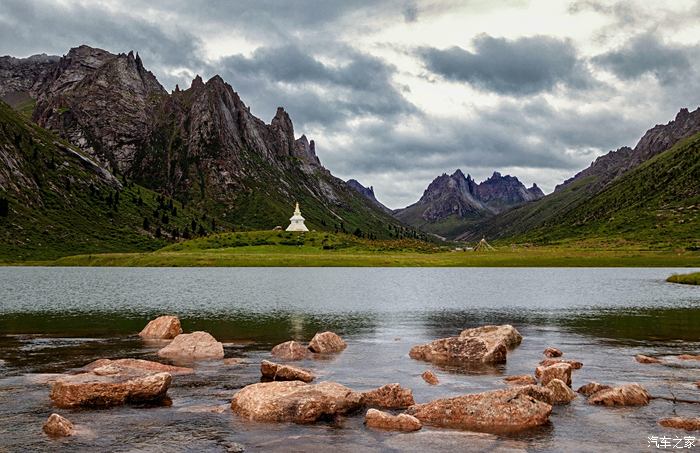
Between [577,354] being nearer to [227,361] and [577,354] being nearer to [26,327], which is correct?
[227,361]

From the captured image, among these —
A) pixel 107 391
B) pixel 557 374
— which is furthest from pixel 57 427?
pixel 557 374

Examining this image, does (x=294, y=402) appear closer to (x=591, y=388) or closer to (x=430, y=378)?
(x=430, y=378)

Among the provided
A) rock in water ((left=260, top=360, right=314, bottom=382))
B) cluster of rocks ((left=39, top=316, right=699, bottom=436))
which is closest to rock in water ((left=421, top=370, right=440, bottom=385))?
cluster of rocks ((left=39, top=316, right=699, bottom=436))

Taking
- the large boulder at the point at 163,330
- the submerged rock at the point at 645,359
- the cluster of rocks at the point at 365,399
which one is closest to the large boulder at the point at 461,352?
the cluster of rocks at the point at 365,399

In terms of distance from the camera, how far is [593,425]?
90.1 ft

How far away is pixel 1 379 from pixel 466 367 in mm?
30666

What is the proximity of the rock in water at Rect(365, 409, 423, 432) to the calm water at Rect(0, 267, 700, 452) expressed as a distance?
0.65 m

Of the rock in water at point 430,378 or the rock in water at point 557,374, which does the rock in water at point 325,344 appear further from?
the rock in water at point 557,374

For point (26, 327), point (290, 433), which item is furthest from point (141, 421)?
point (26, 327)

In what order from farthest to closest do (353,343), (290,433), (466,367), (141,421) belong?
1. (353,343)
2. (466,367)
3. (141,421)
4. (290,433)

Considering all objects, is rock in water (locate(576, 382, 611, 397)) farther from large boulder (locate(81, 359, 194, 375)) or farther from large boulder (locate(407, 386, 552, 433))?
large boulder (locate(81, 359, 194, 375))

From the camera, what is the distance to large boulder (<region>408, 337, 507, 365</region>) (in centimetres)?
4444

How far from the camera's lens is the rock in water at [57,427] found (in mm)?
25434

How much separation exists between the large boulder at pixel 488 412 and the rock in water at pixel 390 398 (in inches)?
50.7
